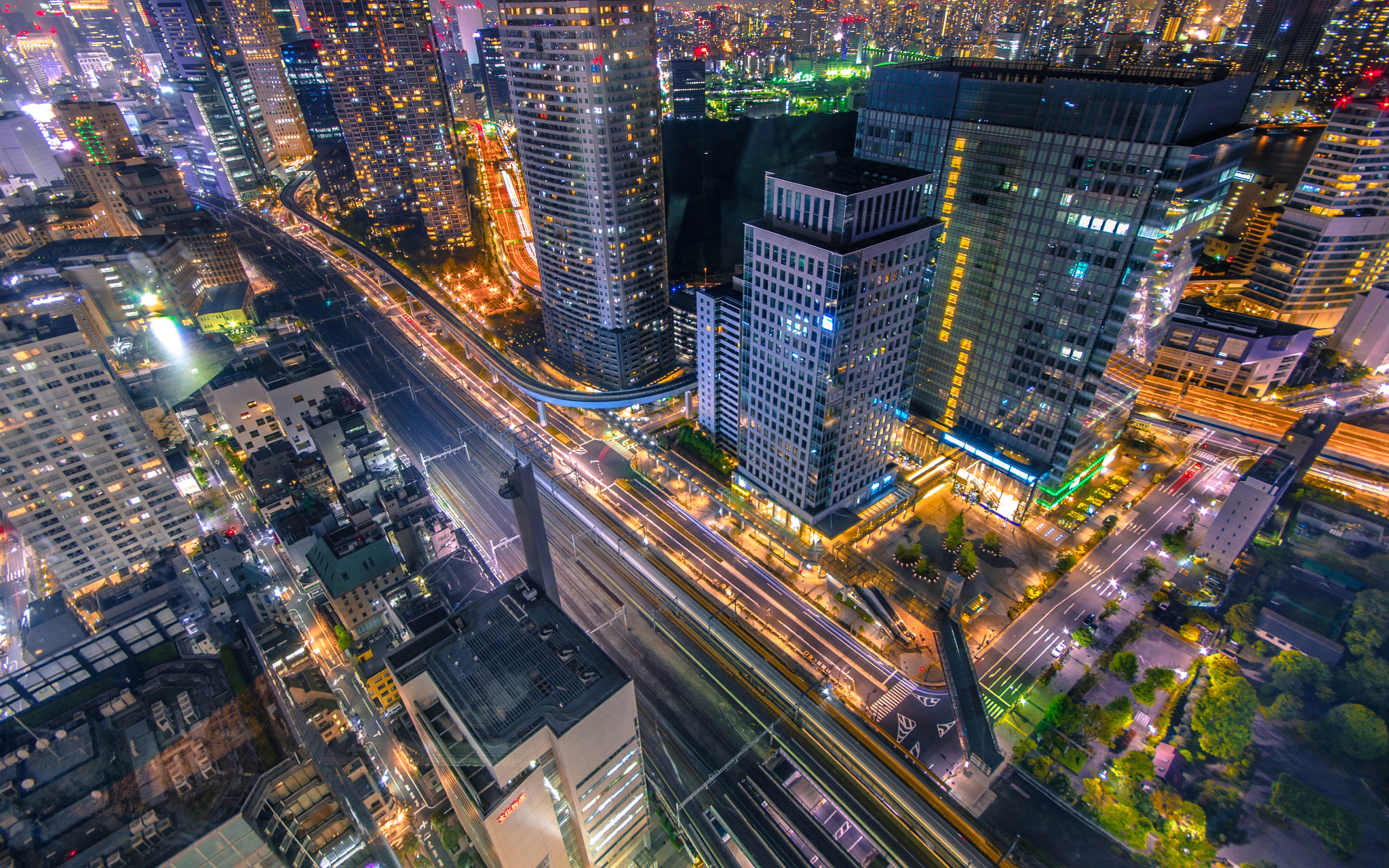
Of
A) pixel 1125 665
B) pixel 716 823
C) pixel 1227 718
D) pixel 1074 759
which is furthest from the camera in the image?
pixel 1125 665

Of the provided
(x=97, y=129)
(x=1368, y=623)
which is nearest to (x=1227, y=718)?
(x=1368, y=623)

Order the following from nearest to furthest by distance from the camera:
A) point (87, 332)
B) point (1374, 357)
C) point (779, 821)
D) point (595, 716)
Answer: point (595, 716)
point (779, 821)
point (87, 332)
point (1374, 357)

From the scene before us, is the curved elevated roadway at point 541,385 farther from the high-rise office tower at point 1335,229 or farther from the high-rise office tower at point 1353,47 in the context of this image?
the high-rise office tower at point 1353,47

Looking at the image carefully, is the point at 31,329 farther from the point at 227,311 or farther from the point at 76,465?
the point at 227,311

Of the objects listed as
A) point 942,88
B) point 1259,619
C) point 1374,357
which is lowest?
point 1259,619

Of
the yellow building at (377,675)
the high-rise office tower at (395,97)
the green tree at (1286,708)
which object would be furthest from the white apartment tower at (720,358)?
the high-rise office tower at (395,97)

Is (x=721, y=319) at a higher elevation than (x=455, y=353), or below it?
higher

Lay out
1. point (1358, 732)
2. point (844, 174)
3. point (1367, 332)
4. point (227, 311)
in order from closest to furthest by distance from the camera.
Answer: point (1358, 732) < point (844, 174) < point (1367, 332) < point (227, 311)

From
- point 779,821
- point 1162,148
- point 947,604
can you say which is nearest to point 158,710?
point 779,821

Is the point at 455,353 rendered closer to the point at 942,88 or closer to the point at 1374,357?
the point at 942,88
